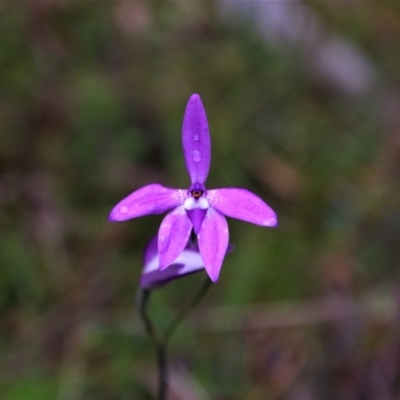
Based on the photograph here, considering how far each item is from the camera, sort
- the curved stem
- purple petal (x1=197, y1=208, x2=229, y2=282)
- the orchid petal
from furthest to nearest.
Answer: the curved stem, the orchid petal, purple petal (x1=197, y1=208, x2=229, y2=282)

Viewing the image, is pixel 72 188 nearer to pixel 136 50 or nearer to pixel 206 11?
pixel 136 50

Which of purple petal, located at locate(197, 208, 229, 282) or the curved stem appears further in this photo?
the curved stem

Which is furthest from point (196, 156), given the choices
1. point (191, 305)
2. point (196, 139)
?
point (191, 305)

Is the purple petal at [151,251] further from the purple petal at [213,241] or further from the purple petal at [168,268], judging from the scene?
the purple petal at [213,241]

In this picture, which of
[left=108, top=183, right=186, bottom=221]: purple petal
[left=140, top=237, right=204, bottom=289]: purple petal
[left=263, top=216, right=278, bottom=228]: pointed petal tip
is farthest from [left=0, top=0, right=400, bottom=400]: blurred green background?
[left=263, top=216, right=278, bottom=228]: pointed petal tip

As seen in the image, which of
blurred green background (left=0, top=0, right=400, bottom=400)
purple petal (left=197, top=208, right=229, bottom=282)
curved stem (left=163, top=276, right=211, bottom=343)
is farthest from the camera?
blurred green background (left=0, top=0, right=400, bottom=400)

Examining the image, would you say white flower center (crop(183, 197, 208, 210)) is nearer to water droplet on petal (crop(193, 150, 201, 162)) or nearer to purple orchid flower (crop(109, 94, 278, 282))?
purple orchid flower (crop(109, 94, 278, 282))

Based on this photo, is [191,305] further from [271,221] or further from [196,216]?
[271,221]
